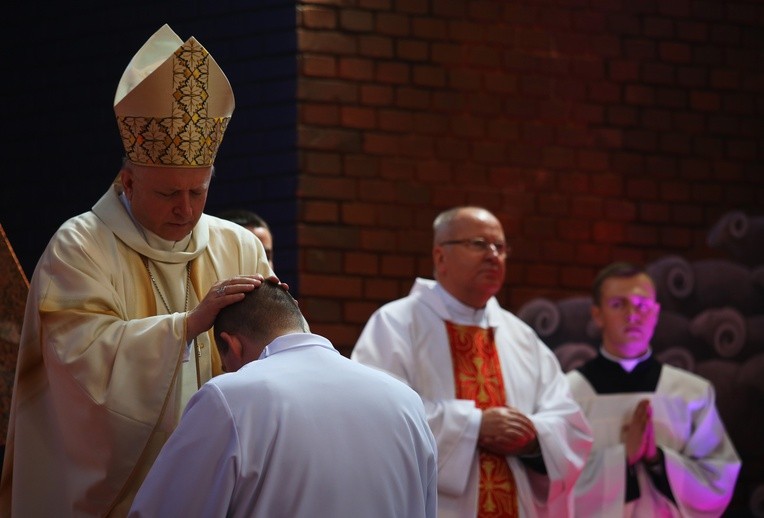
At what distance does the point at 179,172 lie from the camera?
14.1 feet

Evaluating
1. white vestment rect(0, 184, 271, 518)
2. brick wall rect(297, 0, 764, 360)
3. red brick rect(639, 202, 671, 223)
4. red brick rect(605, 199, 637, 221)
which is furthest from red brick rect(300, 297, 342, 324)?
white vestment rect(0, 184, 271, 518)

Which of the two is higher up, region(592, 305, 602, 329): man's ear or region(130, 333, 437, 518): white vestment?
region(130, 333, 437, 518): white vestment

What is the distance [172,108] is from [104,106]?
3.30 metres

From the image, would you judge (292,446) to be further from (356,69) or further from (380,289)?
(356,69)

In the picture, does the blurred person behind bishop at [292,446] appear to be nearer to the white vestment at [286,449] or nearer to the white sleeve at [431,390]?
the white vestment at [286,449]

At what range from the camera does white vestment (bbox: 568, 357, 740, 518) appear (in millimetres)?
6898

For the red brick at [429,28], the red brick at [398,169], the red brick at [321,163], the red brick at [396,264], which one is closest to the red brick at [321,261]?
the red brick at [396,264]

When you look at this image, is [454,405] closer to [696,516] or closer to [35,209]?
[696,516]

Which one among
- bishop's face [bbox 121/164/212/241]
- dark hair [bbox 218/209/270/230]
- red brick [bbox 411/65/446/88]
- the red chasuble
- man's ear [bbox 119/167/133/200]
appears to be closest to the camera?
bishop's face [bbox 121/164/212/241]

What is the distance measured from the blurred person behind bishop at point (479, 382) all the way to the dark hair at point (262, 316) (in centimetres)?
244

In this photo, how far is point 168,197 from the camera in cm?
432

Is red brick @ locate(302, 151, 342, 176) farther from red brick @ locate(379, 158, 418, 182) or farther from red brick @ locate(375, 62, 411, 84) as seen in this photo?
red brick @ locate(375, 62, 411, 84)

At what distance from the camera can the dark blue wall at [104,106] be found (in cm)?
714

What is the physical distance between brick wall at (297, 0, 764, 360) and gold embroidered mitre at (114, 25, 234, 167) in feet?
8.78
